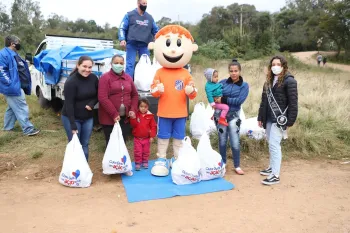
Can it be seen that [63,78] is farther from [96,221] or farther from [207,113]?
[96,221]

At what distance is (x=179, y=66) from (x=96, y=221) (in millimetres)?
2291

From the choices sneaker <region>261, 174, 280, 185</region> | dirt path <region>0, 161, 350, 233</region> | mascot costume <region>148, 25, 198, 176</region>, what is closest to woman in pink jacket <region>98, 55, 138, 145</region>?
mascot costume <region>148, 25, 198, 176</region>

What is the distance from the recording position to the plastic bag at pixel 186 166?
14.2ft

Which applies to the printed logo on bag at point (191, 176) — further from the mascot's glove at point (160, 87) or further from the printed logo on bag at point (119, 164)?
the mascot's glove at point (160, 87)

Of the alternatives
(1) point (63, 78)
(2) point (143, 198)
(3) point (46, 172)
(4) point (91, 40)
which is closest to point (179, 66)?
(2) point (143, 198)

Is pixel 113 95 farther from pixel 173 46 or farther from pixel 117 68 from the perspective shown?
pixel 173 46

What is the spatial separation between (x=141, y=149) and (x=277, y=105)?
2000mm

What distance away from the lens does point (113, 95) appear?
447 centimetres

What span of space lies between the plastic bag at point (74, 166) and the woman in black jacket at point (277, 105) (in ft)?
7.94

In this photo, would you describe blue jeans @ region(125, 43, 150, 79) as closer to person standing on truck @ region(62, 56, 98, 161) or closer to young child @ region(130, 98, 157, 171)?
young child @ region(130, 98, 157, 171)

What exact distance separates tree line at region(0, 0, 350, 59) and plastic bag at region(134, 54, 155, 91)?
668 inches

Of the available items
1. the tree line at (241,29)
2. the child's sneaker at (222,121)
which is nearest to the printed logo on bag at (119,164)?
the child's sneaker at (222,121)

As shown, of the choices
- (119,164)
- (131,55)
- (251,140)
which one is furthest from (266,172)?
(131,55)

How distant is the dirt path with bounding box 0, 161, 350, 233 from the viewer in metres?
3.33
